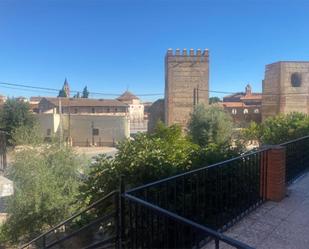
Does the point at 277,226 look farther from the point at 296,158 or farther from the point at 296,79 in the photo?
the point at 296,79

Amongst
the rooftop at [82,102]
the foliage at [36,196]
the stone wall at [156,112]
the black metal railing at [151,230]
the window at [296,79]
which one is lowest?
the foliage at [36,196]

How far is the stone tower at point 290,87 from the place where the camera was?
3425 centimetres

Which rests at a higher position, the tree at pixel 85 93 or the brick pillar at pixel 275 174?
the tree at pixel 85 93

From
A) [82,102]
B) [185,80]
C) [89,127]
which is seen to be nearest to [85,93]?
[82,102]

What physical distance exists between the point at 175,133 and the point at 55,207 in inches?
189

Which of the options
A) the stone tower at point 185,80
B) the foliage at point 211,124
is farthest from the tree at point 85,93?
the foliage at point 211,124

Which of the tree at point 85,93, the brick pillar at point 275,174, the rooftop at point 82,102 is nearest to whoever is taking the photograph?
the brick pillar at point 275,174

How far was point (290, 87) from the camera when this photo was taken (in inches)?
1359

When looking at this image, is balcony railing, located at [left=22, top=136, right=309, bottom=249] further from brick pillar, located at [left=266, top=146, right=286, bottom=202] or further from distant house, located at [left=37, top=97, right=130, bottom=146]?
distant house, located at [left=37, top=97, right=130, bottom=146]

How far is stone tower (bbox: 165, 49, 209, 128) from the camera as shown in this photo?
3050 centimetres

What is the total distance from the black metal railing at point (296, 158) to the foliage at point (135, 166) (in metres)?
2.11

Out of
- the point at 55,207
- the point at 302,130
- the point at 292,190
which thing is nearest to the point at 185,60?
the point at 302,130

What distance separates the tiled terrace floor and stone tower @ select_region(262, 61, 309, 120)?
31.9 meters

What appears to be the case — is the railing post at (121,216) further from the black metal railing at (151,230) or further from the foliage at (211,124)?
the foliage at (211,124)
